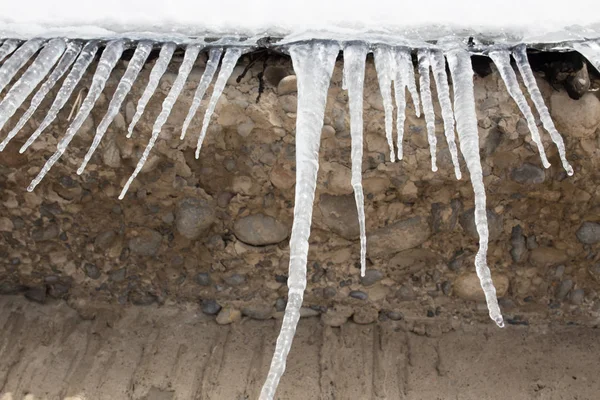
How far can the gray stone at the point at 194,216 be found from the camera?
216cm

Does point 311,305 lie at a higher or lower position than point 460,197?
lower

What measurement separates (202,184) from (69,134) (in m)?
0.51

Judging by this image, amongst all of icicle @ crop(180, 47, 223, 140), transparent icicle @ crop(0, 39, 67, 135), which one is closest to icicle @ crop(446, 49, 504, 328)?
icicle @ crop(180, 47, 223, 140)

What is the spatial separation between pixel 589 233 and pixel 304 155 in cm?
105

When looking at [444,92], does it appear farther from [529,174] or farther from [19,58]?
[19,58]

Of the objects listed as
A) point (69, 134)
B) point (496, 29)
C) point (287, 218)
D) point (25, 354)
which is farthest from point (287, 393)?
point (496, 29)

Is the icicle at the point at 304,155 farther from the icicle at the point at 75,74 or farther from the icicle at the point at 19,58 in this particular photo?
the icicle at the point at 19,58

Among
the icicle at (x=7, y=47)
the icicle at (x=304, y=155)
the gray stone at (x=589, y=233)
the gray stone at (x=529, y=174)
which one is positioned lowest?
the icicle at (x=304, y=155)

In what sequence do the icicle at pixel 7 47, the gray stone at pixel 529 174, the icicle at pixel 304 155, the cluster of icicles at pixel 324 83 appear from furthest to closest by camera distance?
the gray stone at pixel 529 174 < the icicle at pixel 7 47 < the cluster of icicles at pixel 324 83 < the icicle at pixel 304 155

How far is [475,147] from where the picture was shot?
162 cm

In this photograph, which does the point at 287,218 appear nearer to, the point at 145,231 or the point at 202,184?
the point at 202,184

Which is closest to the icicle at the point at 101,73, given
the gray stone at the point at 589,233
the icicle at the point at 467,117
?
the icicle at the point at 467,117

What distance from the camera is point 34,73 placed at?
1.67 m

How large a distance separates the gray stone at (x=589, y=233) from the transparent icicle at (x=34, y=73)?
5.07ft
